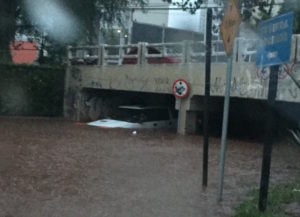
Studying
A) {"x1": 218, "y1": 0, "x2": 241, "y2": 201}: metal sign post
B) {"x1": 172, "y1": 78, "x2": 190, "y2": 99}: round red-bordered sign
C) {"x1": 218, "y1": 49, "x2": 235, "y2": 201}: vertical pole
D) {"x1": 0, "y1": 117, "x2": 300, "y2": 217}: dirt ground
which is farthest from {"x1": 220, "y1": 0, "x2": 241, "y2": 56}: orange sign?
{"x1": 172, "y1": 78, "x2": 190, "y2": 99}: round red-bordered sign

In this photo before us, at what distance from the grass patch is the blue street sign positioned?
5.74 feet

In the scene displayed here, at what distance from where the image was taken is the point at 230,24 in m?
7.52

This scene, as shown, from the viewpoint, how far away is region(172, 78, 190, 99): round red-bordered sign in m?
18.1

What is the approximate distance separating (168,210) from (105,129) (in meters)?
12.1

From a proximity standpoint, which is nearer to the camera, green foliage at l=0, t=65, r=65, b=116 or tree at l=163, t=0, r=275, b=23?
tree at l=163, t=0, r=275, b=23

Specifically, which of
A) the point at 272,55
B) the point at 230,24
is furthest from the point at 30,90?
the point at 272,55

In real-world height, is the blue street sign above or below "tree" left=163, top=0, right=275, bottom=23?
below

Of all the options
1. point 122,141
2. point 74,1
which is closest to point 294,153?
point 122,141

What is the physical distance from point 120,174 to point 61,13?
1482 centimetres

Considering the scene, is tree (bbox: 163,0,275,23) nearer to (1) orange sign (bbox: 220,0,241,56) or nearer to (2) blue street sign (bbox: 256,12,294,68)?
(1) orange sign (bbox: 220,0,241,56)

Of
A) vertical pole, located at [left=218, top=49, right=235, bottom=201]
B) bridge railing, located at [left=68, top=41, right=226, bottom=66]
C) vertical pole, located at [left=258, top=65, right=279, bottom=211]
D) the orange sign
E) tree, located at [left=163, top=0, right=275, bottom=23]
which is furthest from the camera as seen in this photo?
bridge railing, located at [left=68, top=41, right=226, bottom=66]

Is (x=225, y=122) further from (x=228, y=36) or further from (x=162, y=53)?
(x=162, y=53)

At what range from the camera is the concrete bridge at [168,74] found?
15867mm

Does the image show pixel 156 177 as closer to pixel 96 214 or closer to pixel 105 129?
pixel 96 214
